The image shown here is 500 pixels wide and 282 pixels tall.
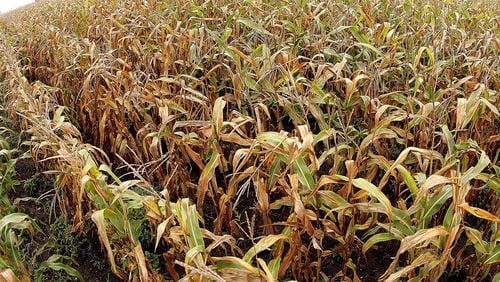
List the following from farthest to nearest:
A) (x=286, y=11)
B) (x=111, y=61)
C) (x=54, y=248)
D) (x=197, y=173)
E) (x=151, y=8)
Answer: (x=151, y=8), (x=286, y=11), (x=111, y=61), (x=197, y=173), (x=54, y=248)

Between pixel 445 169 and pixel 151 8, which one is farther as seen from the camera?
pixel 151 8

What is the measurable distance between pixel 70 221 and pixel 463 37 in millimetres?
2517

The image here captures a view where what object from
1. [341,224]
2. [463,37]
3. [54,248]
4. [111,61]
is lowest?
[54,248]

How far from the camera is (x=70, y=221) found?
2283mm

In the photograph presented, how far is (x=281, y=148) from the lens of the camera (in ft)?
5.29

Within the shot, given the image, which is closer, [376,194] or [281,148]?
[376,194]

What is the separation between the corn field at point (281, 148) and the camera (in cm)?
147

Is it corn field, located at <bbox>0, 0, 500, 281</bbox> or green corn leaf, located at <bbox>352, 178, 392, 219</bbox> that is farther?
corn field, located at <bbox>0, 0, 500, 281</bbox>

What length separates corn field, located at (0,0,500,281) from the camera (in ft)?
4.82

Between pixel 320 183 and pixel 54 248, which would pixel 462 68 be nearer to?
pixel 320 183

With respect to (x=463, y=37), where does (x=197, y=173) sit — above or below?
below

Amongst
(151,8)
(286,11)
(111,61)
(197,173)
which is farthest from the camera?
(151,8)

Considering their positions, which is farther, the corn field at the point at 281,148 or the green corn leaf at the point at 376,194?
the corn field at the point at 281,148

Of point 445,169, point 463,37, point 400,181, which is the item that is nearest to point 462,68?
point 463,37
